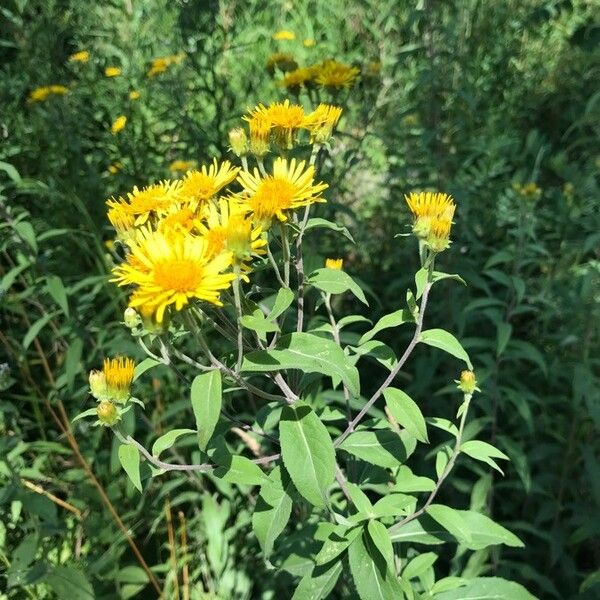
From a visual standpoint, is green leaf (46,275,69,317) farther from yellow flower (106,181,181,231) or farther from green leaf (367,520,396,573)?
green leaf (367,520,396,573)

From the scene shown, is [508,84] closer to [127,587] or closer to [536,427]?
[536,427]

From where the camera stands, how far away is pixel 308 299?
2.17 m

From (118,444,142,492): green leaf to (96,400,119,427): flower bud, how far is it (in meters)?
0.05

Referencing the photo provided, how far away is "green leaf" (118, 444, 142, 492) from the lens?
38.3 inches

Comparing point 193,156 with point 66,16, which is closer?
point 193,156

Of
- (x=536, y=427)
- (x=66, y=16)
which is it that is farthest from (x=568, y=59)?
(x=66, y=16)

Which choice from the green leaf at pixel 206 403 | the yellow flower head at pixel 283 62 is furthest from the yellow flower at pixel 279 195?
the yellow flower head at pixel 283 62

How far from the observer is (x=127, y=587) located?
6.04 feet

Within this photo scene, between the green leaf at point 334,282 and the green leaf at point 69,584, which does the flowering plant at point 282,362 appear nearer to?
the green leaf at point 334,282

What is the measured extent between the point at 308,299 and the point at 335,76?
737 mm

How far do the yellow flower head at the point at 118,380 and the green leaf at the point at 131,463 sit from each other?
3.4 inches

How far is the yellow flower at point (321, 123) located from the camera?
4.09 ft

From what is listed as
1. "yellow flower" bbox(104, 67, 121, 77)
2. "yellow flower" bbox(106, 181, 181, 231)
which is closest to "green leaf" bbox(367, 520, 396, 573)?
"yellow flower" bbox(106, 181, 181, 231)

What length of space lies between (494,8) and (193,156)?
1.61 meters
